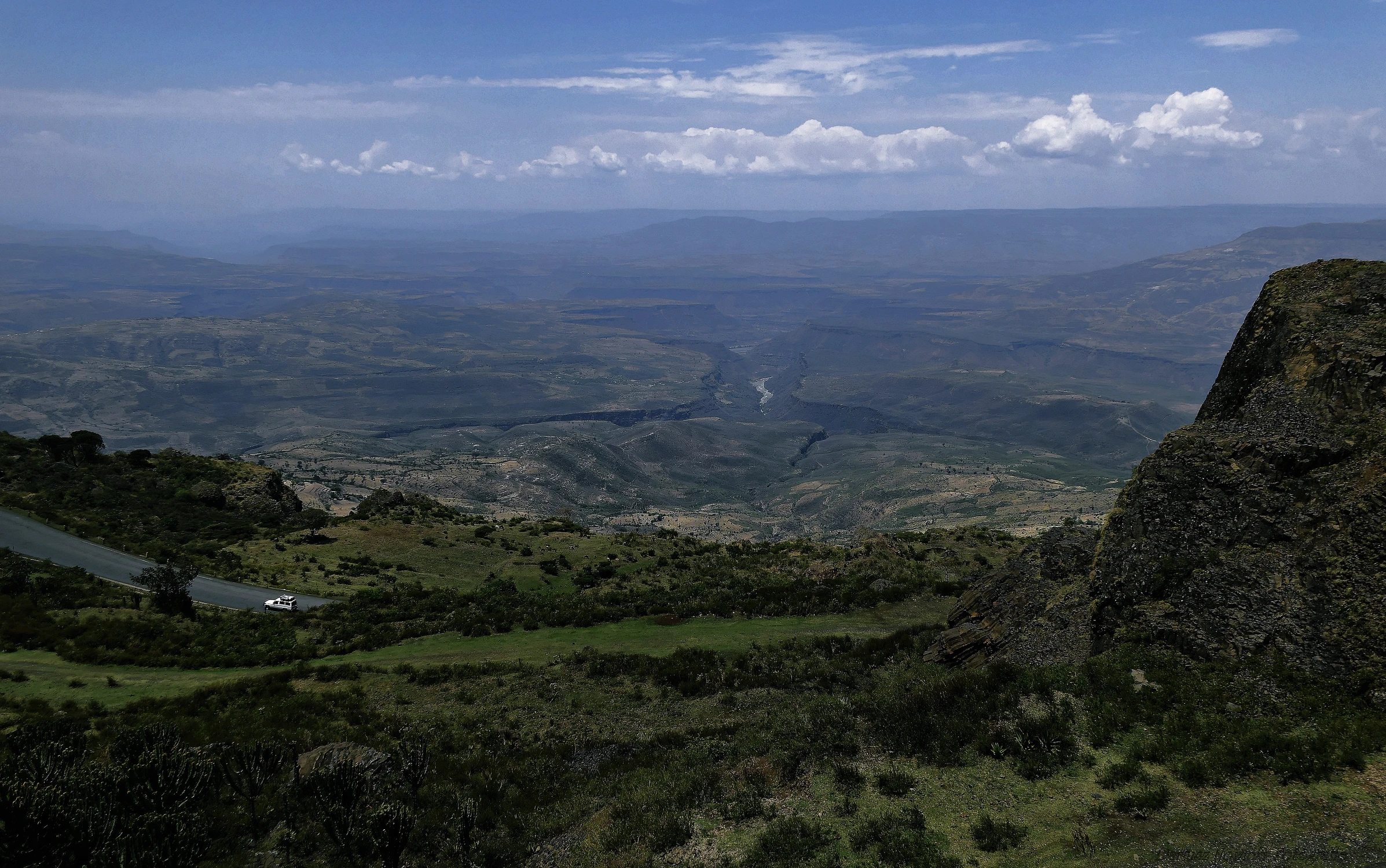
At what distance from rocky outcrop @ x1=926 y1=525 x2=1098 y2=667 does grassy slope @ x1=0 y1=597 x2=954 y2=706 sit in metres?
4.54

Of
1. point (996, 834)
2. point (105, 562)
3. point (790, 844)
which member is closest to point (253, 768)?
point (790, 844)

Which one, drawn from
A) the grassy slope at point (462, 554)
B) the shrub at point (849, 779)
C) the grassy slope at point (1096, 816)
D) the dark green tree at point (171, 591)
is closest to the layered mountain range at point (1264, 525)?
the grassy slope at point (1096, 816)

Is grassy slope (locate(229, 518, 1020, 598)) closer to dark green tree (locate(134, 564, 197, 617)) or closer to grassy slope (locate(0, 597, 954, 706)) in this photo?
grassy slope (locate(0, 597, 954, 706))

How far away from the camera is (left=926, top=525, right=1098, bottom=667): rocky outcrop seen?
49.4 feet

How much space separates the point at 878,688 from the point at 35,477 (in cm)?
4870

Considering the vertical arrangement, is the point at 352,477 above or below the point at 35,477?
below

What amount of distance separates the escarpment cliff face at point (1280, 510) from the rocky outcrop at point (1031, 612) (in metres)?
→ 0.79

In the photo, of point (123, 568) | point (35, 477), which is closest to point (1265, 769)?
point (123, 568)

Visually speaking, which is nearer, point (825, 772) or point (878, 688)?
point (825, 772)

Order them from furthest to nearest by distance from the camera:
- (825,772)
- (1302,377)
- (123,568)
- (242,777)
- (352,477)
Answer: (352,477) < (123,568) < (1302,377) < (242,777) < (825,772)

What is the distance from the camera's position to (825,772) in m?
12.6

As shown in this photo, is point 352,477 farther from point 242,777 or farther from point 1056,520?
point 242,777

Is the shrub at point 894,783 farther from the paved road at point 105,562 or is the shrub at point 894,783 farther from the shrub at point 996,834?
the paved road at point 105,562

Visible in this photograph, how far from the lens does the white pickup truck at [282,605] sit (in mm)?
28172
